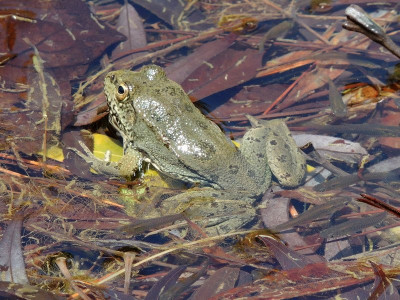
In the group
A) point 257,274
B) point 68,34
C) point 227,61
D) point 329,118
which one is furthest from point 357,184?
point 68,34

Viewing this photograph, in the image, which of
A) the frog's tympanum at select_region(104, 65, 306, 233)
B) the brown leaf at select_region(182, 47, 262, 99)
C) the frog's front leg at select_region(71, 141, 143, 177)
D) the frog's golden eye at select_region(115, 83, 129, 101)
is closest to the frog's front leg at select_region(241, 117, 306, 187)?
the frog's tympanum at select_region(104, 65, 306, 233)

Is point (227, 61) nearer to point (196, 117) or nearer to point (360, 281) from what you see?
point (196, 117)

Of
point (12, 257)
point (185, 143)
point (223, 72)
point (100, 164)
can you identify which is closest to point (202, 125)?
point (185, 143)

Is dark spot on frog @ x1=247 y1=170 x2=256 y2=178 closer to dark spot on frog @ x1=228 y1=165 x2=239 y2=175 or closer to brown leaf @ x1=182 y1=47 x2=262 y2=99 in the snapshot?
dark spot on frog @ x1=228 y1=165 x2=239 y2=175

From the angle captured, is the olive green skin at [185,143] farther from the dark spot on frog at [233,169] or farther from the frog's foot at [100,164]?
the frog's foot at [100,164]

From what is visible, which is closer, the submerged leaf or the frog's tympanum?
the submerged leaf

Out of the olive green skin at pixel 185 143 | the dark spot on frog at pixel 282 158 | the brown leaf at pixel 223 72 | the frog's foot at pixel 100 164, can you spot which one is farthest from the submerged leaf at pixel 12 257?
the dark spot on frog at pixel 282 158

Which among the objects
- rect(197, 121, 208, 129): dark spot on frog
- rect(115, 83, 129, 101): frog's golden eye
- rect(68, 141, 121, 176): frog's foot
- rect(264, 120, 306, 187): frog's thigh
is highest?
rect(115, 83, 129, 101): frog's golden eye

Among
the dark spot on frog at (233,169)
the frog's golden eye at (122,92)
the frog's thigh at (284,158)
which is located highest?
the frog's golden eye at (122,92)
